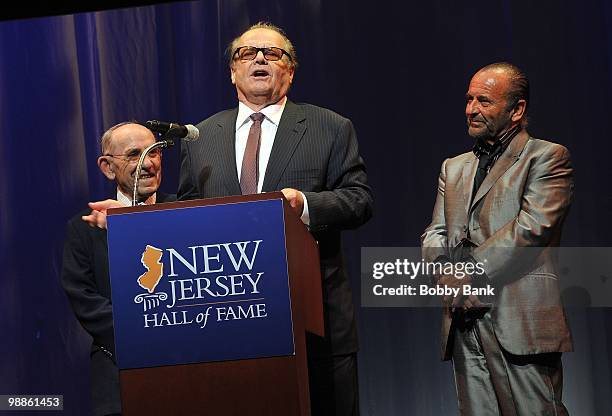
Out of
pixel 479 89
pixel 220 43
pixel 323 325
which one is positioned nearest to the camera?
pixel 323 325

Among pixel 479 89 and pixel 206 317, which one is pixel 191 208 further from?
pixel 479 89

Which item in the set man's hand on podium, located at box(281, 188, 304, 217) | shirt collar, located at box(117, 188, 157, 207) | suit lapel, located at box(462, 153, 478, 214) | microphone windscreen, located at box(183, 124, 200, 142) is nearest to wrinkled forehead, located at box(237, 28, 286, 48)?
microphone windscreen, located at box(183, 124, 200, 142)

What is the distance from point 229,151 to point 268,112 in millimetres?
201

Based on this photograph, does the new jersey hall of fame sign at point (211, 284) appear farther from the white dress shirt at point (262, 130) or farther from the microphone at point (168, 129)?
the white dress shirt at point (262, 130)

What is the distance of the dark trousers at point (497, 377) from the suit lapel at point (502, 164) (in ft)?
1.50

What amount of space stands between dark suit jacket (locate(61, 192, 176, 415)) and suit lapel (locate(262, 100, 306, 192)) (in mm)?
890

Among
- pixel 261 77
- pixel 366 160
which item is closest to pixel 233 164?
pixel 261 77

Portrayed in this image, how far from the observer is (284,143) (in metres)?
3.33

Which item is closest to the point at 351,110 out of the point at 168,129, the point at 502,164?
the point at 502,164

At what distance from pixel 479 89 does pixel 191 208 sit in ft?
5.75

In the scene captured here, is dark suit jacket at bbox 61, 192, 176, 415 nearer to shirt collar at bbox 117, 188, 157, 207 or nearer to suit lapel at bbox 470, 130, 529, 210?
shirt collar at bbox 117, 188, 157, 207

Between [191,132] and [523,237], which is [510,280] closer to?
[523,237]

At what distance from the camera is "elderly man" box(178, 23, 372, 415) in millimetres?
3223

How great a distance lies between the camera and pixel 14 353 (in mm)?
4738
